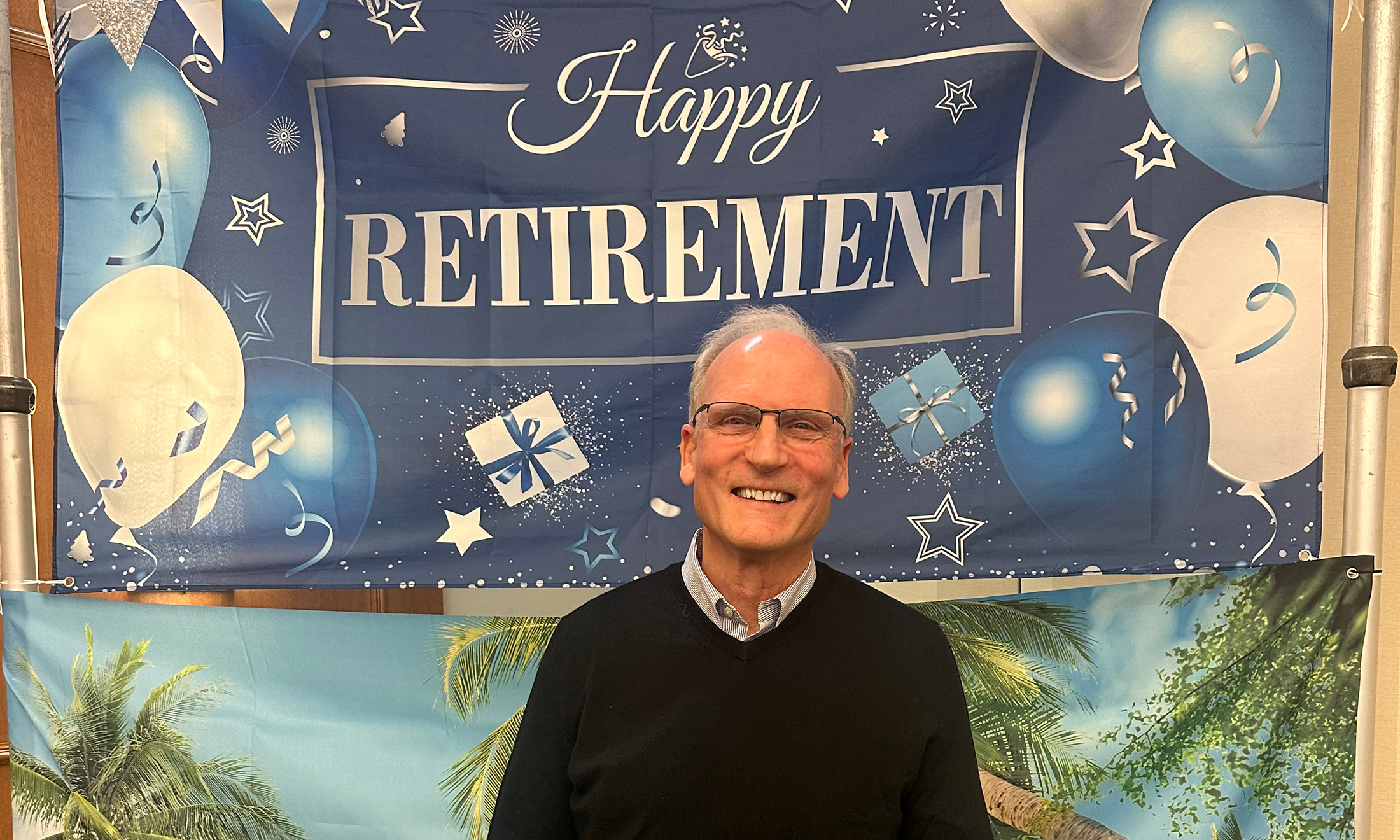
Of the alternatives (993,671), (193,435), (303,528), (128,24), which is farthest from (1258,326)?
(128,24)

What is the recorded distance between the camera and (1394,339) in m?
2.29

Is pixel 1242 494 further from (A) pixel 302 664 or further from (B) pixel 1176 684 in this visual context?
(A) pixel 302 664

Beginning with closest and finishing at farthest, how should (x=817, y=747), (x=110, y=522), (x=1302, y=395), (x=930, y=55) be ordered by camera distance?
1. (x=817, y=747)
2. (x=1302, y=395)
3. (x=930, y=55)
4. (x=110, y=522)

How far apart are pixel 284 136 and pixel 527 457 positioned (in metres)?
0.86

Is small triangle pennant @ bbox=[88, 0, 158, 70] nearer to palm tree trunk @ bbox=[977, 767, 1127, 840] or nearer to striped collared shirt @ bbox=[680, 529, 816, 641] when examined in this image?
striped collared shirt @ bbox=[680, 529, 816, 641]

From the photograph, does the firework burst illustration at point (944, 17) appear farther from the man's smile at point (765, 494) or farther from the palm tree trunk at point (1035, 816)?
the palm tree trunk at point (1035, 816)

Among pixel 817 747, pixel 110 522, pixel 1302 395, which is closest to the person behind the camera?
pixel 817 747

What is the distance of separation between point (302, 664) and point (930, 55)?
1.77 metres

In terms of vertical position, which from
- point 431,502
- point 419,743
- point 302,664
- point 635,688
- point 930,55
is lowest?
point 419,743

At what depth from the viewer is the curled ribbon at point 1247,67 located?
2.06m

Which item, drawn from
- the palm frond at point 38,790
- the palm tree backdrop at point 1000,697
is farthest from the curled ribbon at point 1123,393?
the palm frond at point 38,790

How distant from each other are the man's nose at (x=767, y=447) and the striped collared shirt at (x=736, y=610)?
0.54 feet

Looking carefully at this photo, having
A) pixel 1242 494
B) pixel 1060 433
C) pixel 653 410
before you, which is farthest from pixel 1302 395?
pixel 653 410

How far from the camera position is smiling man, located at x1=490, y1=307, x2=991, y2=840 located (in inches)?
53.1
